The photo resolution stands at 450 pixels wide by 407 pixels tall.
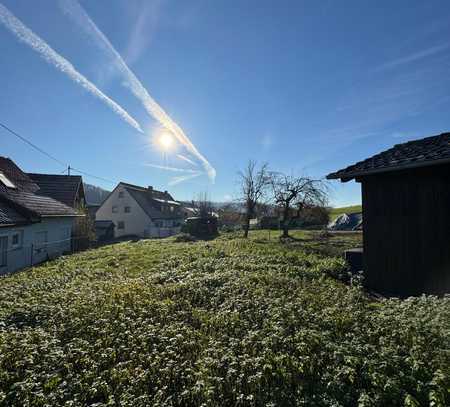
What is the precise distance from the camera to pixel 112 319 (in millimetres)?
4938

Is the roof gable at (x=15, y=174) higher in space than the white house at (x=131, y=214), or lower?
higher

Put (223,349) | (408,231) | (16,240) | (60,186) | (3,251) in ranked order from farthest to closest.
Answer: (60,186) < (16,240) < (3,251) < (408,231) < (223,349)

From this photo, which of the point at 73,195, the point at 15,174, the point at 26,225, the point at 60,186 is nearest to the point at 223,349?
the point at 26,225

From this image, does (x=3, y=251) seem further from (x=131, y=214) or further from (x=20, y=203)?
(x=131, y=214)

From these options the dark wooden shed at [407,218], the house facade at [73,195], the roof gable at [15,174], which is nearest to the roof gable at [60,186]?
A: the house facade at [73,195]

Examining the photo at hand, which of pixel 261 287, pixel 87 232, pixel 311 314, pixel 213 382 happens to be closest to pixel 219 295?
pixel 261 287

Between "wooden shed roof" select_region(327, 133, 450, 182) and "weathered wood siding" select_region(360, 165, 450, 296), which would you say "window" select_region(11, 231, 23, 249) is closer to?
"wooden shed roof" select_region(327, 133, 450, 182)

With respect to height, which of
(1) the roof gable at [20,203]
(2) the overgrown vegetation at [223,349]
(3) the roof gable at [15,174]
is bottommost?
(2) the overgrown vegetation at [223,349]

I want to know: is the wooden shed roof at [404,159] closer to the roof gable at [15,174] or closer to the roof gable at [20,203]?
the roof gable at [20,203]

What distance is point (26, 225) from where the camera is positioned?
41.0 ft

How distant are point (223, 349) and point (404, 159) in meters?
5.96

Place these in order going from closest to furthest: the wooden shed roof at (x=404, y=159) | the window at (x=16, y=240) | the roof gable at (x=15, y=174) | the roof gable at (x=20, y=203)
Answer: the wooden shed roof at (x=404, y=159), the window at (x=16, y=240), the roof gable at (x=20, y=203), the roof gable at (x=15, y=174)

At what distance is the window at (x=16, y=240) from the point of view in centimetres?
1200

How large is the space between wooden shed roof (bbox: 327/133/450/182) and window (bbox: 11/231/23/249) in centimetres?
1389
